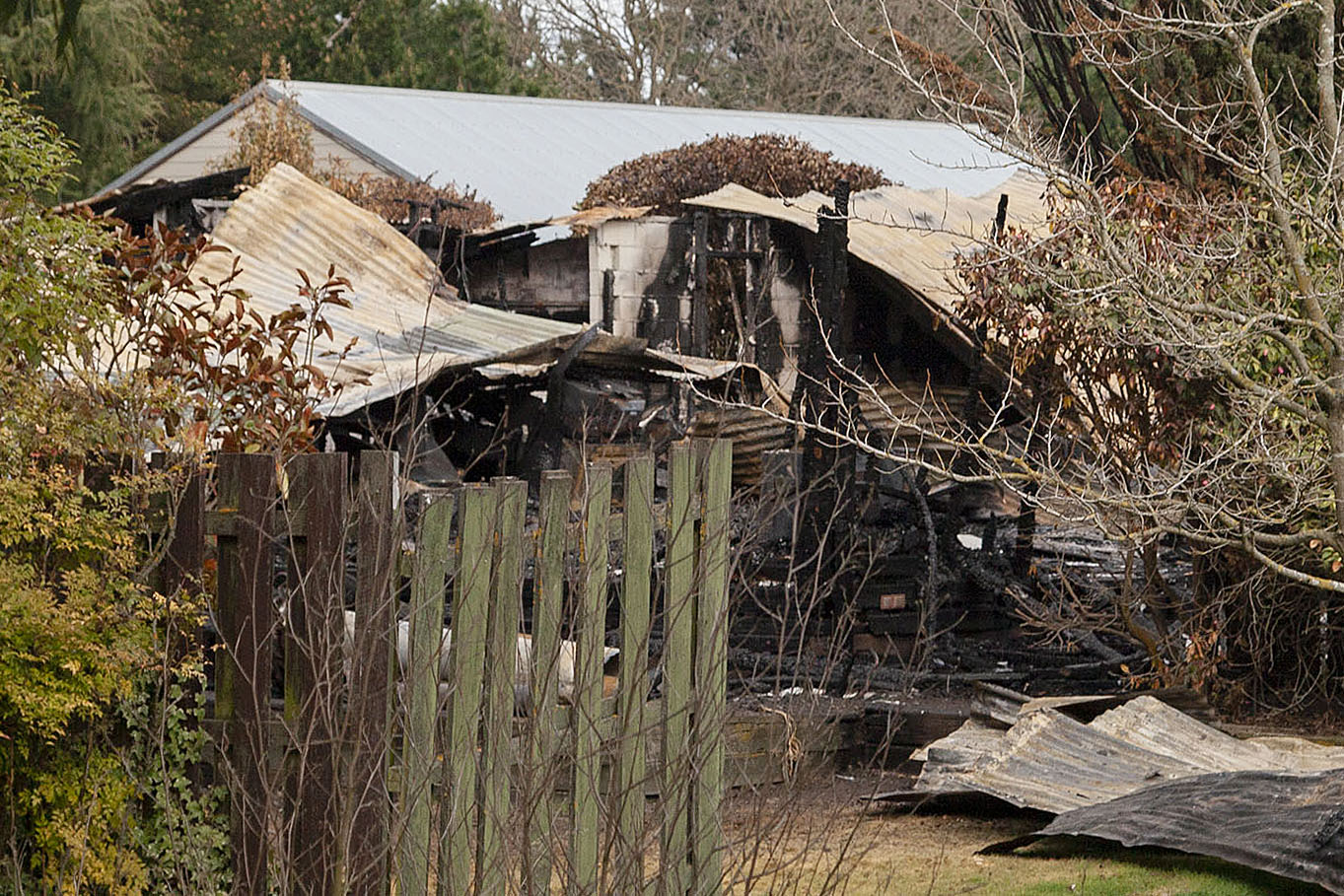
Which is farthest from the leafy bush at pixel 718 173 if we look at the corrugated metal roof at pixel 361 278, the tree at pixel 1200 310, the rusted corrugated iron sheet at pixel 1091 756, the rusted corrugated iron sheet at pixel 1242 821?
the rusted corrugated iron sheet at pixel 1242 821

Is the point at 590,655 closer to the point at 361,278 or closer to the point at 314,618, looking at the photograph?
the point at 314,618

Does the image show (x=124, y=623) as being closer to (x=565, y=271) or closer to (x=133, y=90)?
(x=565, y=271)

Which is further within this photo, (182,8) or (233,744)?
(182,8)

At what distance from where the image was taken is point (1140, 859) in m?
6.16

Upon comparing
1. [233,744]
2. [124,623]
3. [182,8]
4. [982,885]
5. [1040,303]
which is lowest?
[982,885]

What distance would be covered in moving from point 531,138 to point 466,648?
981 inches

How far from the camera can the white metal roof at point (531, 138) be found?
84.1 feet

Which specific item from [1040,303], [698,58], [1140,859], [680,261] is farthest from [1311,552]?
[698,58]

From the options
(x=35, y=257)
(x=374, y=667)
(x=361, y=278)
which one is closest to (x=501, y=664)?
(x=374, y=667)

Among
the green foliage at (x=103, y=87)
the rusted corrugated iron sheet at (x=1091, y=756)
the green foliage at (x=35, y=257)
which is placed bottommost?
the rusted corrugated iron sheet at (x=1091, y=756)

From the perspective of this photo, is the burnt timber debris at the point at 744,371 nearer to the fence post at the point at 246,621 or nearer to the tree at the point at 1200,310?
the fence post at the point at 246,621

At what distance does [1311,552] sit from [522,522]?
18.5ft

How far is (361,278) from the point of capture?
15.9 meters

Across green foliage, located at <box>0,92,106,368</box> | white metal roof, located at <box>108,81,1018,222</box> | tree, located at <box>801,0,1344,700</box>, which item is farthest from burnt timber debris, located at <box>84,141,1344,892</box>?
white metal roof, located at <box>108,81,1018,222</box>
